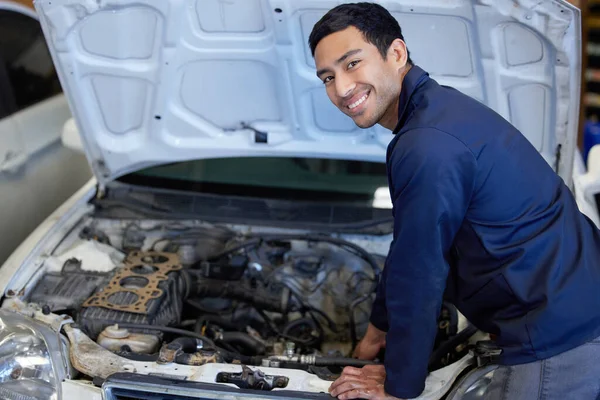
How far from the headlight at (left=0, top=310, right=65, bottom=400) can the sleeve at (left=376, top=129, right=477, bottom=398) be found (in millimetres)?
1025

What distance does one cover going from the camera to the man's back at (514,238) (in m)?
1.56

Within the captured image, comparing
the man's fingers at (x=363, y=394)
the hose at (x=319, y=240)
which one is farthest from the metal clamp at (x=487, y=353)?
the hose at (x=319, y=240)

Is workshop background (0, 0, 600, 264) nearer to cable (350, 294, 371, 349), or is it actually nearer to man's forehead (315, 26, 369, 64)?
cable (350, 294, 371, 349)

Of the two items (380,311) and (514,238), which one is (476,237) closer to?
(514,238)

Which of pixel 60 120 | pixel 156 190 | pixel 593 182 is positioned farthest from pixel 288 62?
pixel 60 120

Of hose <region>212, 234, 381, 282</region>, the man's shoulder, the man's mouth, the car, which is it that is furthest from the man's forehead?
the car

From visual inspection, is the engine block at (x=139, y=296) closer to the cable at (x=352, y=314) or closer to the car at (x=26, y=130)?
the cable at (x=352, y=314)

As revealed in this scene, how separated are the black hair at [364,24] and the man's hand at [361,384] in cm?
93

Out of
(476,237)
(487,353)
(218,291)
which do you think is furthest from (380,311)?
(218,291)

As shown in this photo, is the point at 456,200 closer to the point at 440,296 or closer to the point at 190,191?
the point at 440,296

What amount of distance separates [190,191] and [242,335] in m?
0.79

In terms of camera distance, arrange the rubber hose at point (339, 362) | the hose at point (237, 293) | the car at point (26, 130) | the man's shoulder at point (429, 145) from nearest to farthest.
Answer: the man's shoulder at point (429, 145), the rubber hose at point (339, 362), the hose at point (237, 293), the car at point (26, 130)

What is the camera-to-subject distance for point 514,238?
1.62 metres

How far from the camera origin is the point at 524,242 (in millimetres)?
1612
